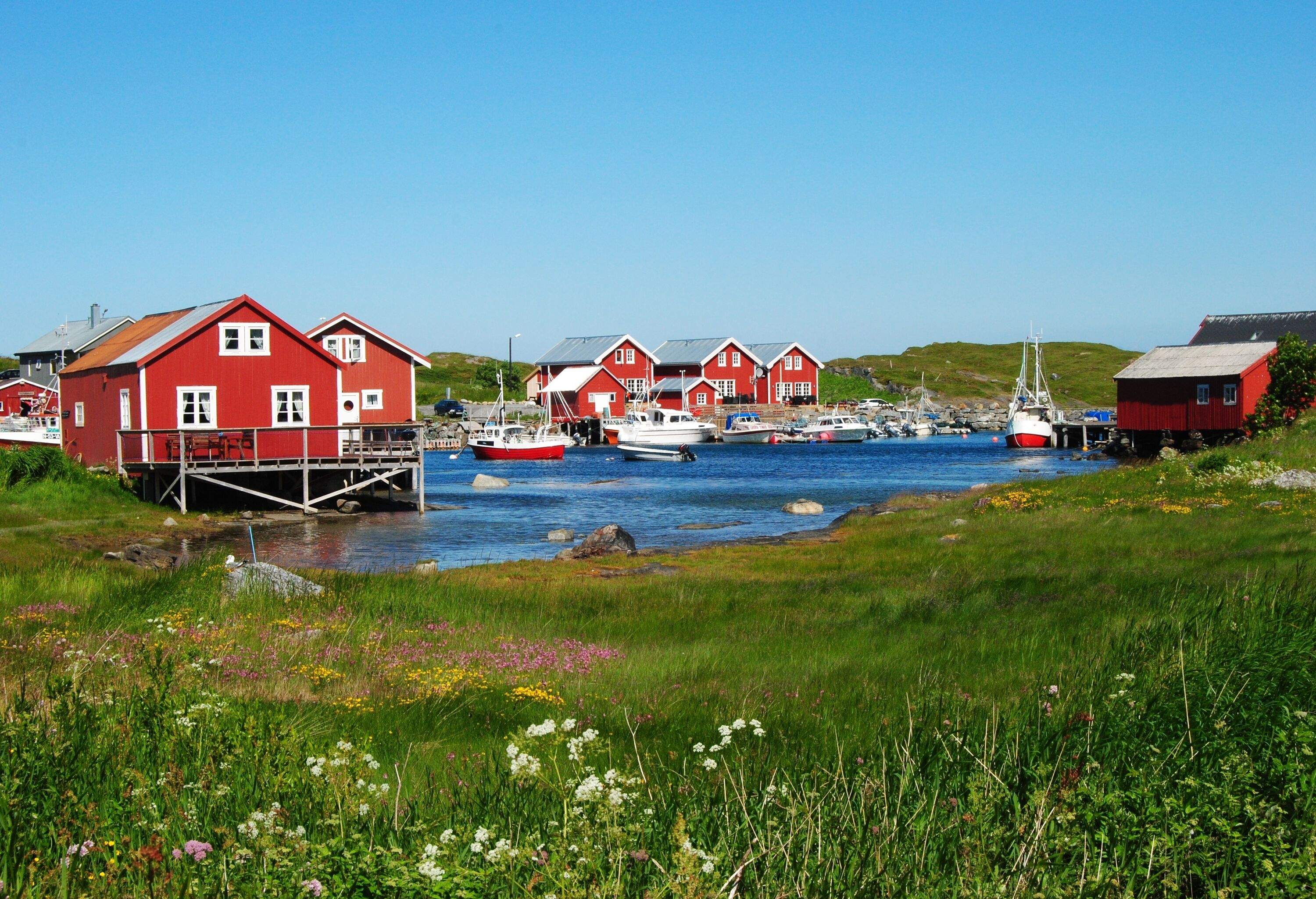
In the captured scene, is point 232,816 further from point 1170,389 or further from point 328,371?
point 1170,389

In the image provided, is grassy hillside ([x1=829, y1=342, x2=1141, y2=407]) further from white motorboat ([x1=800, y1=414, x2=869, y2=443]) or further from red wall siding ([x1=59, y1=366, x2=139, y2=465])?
red wall siding ([x1=59, y1=366, x2=139, y2=465])

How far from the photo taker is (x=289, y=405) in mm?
43188

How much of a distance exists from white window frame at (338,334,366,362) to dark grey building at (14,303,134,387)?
51.6ft

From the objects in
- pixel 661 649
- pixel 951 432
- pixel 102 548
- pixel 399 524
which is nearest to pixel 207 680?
pixel 661 649

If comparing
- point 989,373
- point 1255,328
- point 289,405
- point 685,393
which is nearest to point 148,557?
point 289,405

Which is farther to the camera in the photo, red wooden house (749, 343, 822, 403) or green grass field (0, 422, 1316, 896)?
red wooden house (749, 343, 822, 403)

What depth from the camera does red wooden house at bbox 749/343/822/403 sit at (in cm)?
12044

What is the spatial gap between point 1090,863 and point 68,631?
10.0 metres

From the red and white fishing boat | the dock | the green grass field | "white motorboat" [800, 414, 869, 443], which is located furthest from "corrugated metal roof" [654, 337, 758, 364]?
the green grass field

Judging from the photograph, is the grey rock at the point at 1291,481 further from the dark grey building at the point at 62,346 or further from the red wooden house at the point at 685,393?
the red wooden house at the point at 685,393

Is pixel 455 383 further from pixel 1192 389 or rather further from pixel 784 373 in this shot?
pixel 1192 389

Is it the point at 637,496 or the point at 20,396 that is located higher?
the point at 20,396

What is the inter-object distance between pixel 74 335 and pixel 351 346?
26969 mm

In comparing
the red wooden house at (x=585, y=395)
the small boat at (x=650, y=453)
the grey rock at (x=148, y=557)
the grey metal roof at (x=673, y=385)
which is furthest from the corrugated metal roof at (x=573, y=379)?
the grey rock at (x=148, y=557)
